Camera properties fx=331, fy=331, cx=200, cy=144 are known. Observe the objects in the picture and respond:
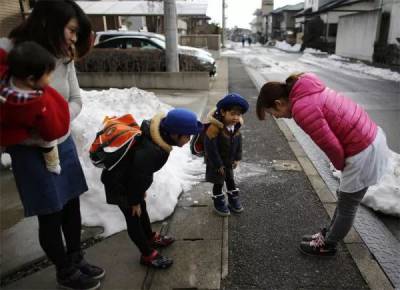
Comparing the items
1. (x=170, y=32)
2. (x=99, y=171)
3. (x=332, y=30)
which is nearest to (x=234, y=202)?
(x=99, y=171)

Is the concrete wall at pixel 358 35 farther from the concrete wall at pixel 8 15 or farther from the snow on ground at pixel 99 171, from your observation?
the snow on ground at pixel 99 171

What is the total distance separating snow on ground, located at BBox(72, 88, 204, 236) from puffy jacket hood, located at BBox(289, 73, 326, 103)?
1770 millimetres

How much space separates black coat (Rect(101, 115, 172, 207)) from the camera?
2.17 metres

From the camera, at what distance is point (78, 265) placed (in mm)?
2439

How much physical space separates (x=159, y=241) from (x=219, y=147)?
1025 millimetres

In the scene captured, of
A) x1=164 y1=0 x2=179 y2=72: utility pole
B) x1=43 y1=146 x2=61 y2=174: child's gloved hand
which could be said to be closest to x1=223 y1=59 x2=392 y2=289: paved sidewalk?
x1=43 y1=146 x2=61 y2=174: child's gloved hand

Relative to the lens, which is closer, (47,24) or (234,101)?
(47,24)

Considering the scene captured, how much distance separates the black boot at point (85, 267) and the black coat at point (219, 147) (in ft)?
4.29

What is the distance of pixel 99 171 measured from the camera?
140 inches

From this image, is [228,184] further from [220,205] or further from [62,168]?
[62,168]

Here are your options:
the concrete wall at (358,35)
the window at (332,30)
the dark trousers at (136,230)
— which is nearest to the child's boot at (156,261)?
the dark trousers at (136,230)

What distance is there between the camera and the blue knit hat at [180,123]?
2.14 m

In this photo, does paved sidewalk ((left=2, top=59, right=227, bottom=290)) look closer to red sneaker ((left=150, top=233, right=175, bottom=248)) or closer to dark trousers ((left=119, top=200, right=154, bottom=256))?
red sneaker ((left=150, top=233, right=175, bottom=248))

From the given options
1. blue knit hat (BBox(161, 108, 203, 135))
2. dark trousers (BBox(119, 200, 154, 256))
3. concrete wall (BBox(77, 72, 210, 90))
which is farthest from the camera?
concrete wall (BBox(77, 72, 210, 90))
